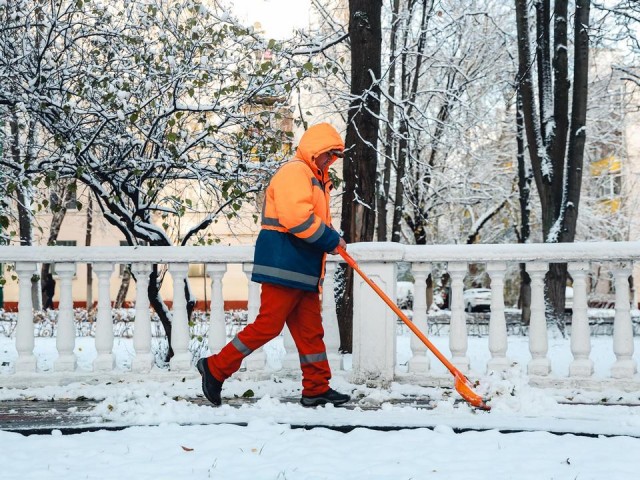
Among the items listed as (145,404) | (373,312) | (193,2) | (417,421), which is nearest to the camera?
(417,421)

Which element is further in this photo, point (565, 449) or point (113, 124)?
point (113, 124)

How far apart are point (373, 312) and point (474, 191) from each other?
59.7ft

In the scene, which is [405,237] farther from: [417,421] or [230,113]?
[417,421]

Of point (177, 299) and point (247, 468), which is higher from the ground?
point (177, 299)

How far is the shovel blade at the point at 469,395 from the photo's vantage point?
14.4 feet

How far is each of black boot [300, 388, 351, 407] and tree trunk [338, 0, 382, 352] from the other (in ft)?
6.85

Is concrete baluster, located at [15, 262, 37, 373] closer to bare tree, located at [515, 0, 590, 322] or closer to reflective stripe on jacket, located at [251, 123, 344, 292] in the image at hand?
reflective stripe on jacket, located at [251, 123, 344, 292]

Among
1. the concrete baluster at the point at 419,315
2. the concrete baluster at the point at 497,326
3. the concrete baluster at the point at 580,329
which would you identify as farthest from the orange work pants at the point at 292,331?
the concrete baluster at the point at 580,329

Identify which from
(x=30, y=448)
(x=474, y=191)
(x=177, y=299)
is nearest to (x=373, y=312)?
(x=177, y=299)

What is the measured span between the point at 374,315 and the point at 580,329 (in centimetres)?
149

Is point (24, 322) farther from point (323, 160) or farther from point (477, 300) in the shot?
point (477, 300)

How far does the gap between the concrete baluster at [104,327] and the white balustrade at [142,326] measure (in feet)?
0.61

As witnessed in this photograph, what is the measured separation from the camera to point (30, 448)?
372cm

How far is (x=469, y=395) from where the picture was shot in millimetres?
4430
